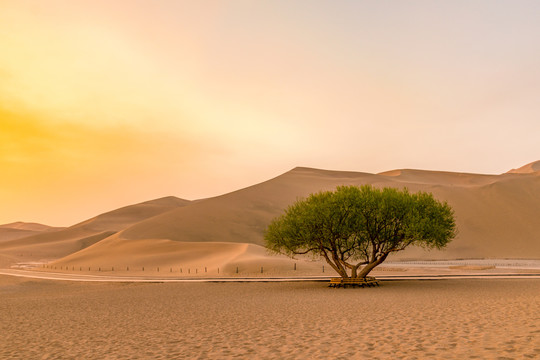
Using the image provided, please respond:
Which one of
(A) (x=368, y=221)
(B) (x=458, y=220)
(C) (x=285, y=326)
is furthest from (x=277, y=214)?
(C) (x=285, y=326)

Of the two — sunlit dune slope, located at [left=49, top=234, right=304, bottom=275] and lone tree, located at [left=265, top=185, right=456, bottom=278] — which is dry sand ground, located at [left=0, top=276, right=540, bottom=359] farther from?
sunlit dune slope, located at [left=49, top=234, right=304, bottom=275]

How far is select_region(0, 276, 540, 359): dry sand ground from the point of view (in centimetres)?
1498

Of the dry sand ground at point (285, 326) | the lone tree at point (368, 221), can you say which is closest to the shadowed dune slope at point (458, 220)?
the lone tree at point (368, 221)

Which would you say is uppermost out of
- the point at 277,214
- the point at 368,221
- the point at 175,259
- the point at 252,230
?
the point at 277,214

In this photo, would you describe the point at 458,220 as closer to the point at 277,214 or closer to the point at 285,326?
the point at 277,214

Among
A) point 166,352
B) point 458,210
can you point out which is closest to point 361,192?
point 166,352

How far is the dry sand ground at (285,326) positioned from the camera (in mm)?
14984

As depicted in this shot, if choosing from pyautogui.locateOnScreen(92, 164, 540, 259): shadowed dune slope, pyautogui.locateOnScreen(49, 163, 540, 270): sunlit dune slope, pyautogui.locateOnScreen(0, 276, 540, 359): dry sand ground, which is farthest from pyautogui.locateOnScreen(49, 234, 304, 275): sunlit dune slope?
pyautogui.locateOnScreen(0, 276, 540, 359): dry sand ground

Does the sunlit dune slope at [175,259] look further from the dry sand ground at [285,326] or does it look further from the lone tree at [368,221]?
the dry sand ground at [285,326]

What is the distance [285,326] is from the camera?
20250 mm

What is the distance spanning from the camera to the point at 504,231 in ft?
424

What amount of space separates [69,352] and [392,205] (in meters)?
30.4

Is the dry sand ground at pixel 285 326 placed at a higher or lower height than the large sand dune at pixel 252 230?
lower

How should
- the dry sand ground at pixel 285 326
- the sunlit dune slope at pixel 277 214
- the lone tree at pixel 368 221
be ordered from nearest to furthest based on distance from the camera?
the dry sand ground at pixel 285 326, the lone tree at pixel 368 221, the sunlit dune slope at pixel 277 214
